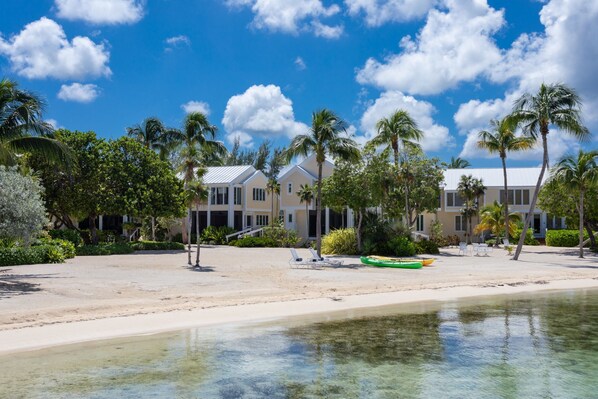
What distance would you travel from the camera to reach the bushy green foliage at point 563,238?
47.3 m

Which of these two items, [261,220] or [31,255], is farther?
[261,220]

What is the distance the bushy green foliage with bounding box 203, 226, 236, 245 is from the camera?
168 feet

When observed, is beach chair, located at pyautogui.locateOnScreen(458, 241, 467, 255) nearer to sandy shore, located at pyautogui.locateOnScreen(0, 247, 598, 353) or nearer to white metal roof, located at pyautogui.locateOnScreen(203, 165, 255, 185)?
sandy shore, located at pyautogui.locateOnScreen(0, 247, 598, 353)

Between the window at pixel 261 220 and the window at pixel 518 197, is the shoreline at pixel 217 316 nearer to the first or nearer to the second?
the window at pixel 518 197

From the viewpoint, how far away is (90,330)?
13.5m

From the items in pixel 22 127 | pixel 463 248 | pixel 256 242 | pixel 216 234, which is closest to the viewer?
pixel 22 127

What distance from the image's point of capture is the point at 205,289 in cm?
1959

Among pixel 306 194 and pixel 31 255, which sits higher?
pixel 306 194

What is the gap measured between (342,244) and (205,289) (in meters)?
18.0

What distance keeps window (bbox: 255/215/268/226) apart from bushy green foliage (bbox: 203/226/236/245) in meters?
5.50

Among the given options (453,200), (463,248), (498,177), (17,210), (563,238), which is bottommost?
(463,248)

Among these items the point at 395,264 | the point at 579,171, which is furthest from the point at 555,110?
the point at 395,264

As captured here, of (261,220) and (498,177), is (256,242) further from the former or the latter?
(498,177)

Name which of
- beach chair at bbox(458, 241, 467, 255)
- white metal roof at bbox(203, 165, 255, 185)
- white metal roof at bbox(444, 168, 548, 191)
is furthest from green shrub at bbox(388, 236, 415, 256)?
white metal roof at bbox(203, 165, 255, 185)
